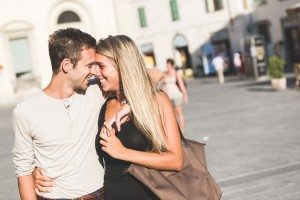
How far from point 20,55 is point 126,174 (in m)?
25.8

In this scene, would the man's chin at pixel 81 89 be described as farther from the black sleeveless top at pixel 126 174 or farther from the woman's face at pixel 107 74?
the black sleeveless top at pixel 126 174

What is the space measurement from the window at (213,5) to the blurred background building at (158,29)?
7 cm

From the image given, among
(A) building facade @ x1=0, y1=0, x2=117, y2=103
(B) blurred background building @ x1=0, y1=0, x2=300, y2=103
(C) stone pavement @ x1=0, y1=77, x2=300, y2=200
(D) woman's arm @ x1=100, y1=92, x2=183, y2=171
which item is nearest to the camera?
(D) woman's arm @ x1=100, y1=92, x2=183, y2=171

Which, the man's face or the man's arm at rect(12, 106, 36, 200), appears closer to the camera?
the man's arm at rect(12, 106, 36, 200)

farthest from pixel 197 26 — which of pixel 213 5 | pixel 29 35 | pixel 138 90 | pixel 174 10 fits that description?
pixel 138 90

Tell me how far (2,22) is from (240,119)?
61.0 feet

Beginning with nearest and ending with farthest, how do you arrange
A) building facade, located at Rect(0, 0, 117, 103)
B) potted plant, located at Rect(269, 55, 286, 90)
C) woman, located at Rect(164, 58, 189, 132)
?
woman, located at Rect(164, 58, 189, 132), potted plant, located at Rect(269, 55, 286, 90), building facade, located at Rect(0, 0, 117, 103)

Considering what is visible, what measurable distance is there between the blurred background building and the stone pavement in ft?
21.2

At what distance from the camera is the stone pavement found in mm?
6137

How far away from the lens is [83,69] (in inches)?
107

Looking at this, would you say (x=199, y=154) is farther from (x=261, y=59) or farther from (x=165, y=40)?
(x=165, y=40)

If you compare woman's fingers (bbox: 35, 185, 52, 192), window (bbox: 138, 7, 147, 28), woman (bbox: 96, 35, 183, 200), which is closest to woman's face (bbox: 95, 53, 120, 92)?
woman (bbox: 96, 35, 183, 200)

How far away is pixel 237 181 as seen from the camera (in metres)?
6.45

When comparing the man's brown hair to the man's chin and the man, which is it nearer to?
the man
